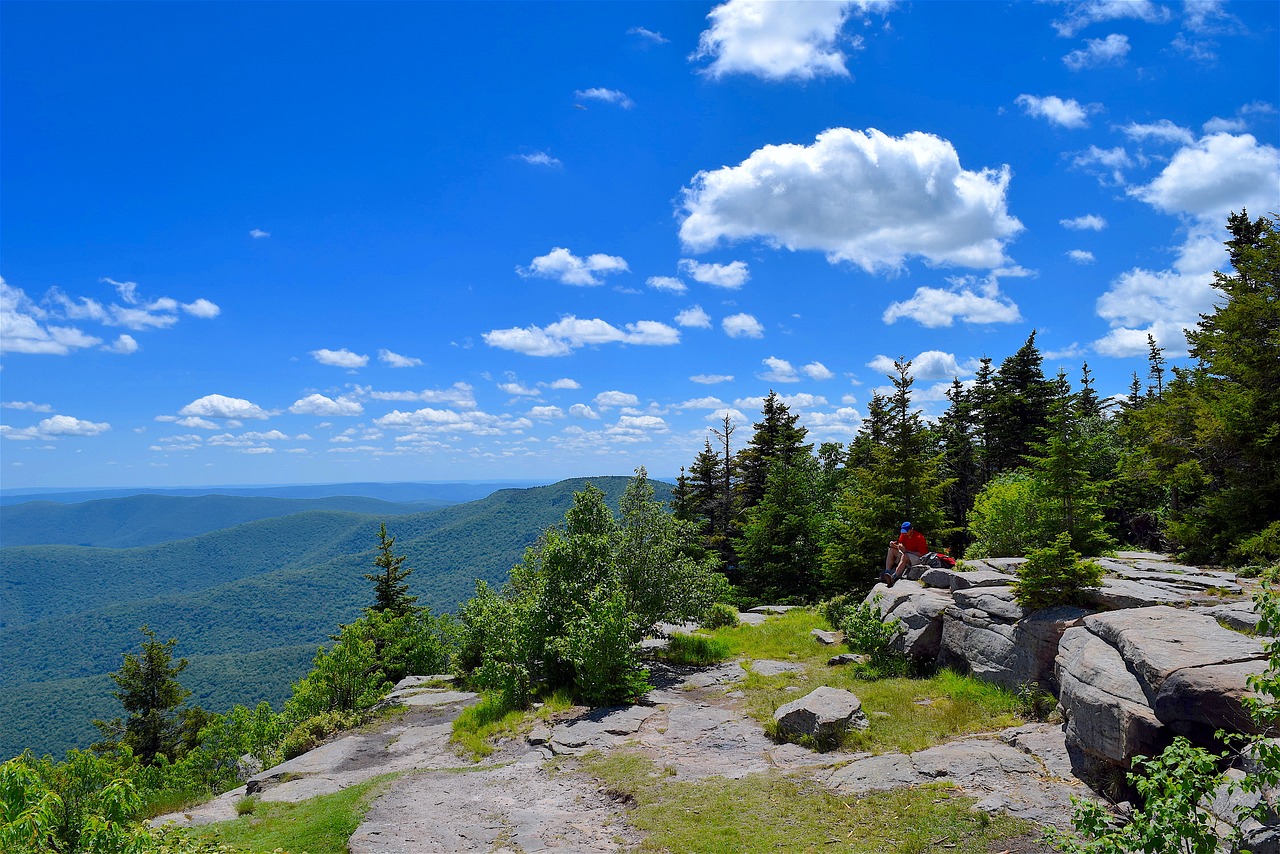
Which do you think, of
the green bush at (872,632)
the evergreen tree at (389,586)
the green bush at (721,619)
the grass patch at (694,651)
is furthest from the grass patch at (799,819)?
the evergreen tree at (389,586)

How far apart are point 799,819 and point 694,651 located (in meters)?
11.2

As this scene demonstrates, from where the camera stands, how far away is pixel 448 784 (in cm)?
1167

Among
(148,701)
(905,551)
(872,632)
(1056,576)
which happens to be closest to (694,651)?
(872,632)

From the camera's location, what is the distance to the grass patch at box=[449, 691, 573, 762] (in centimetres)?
1443

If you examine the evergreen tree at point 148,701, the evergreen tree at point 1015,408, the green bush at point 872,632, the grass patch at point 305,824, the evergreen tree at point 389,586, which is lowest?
the evergreen tree at point 148,701

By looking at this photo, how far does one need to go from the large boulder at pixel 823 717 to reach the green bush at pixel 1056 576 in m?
3.92

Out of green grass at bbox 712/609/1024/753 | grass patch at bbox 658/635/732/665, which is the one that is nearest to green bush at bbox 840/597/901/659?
green grass at bbox 712/609/1024/753

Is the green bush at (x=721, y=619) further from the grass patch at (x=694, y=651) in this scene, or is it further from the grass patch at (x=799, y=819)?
the grass patch at (x=799, y=819)

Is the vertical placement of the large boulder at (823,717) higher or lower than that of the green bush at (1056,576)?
lower

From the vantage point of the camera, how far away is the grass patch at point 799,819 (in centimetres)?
751

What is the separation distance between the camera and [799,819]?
27.9 feet

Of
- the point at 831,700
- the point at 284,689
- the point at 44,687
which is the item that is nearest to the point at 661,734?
the point at 831,700

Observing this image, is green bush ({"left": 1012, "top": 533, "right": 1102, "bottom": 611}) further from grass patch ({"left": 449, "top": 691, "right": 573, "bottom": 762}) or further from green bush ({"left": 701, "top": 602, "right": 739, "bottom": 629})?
green bush ({"left": 701, "top": 602, "right": 739, "bottom": 629})

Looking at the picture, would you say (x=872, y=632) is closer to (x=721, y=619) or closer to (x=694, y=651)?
(x=694, y=651)
